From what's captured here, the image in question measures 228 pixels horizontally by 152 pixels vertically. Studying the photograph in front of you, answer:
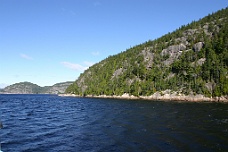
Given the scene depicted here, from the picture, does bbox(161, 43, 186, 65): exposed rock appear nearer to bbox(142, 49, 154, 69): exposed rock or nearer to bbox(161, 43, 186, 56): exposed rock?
bbox(161, 43, 186, 56): exposed rock

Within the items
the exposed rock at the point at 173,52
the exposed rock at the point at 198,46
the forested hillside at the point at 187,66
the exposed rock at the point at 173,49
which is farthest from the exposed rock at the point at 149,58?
the exposed rock at the point at 198,46

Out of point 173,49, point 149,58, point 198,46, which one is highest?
point 173,49

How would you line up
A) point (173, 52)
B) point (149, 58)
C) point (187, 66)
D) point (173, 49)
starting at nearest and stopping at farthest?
1. point (187, 66)
2. point (173, 52)
3. point (173, 49)
4. point (149, 58)

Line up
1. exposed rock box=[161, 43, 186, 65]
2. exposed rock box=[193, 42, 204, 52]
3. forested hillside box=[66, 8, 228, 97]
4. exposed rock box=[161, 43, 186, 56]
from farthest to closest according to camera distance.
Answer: exposed rock box=[161, 43, 186, 56]
exposed rock box=[161, 43, 186, 65]
exposed rock box=[193, 42, 204, 52]
forested hillside box=[66, 8, 228, 97]

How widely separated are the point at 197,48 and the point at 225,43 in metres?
20.7

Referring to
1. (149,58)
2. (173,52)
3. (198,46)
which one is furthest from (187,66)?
(149,58)

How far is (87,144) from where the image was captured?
26531mm

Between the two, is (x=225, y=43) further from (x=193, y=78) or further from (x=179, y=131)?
(x=179, y=131)

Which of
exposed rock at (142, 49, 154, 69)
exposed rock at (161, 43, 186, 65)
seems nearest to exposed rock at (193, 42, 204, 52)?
exposed rock at (161, 43, 186, 65)

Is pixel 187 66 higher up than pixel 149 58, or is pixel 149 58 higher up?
pixel 149 58

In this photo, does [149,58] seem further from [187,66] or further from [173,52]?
[187,66]

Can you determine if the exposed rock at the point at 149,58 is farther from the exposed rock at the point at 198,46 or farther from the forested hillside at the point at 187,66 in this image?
the exposed rock at the point at 198,46

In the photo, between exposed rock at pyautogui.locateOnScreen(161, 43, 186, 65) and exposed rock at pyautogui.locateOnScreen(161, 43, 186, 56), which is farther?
exposed rock at pyautogui.locateOnScreen(161, 43, 186, 56)

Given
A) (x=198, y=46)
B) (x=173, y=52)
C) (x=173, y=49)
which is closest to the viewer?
(x=198, y=46)
